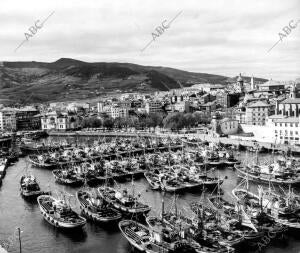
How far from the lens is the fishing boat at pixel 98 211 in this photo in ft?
70.8

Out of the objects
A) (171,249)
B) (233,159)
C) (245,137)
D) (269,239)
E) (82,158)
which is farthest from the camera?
(245,137)

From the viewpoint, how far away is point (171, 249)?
1759 centimetres

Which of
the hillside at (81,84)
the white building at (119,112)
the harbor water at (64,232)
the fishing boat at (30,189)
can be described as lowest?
the harbor water at (64,232)

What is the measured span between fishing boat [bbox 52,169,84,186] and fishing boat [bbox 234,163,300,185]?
441 inches

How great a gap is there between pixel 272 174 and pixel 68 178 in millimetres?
13757

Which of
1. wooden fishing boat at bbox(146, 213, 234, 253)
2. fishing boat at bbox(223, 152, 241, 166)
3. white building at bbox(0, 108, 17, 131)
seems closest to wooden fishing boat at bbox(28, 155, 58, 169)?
fishing boat at bbox(223, 152, 241, 166)

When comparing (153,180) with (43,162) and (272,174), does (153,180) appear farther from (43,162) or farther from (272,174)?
(43,162)

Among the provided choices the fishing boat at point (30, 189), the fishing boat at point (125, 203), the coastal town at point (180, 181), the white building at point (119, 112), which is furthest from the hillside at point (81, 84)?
the fishing boat at point (125, 203)

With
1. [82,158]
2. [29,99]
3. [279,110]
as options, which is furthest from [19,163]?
[29,99]

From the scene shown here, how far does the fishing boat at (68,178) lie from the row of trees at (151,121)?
32462mm

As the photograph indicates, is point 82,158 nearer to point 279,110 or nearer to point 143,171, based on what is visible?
point 143,171

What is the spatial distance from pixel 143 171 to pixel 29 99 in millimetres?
107070

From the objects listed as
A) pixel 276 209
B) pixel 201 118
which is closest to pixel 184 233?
pixel 276 209

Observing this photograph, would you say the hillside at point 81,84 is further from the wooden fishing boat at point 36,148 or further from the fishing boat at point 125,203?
the fishing boat at point 125,203
